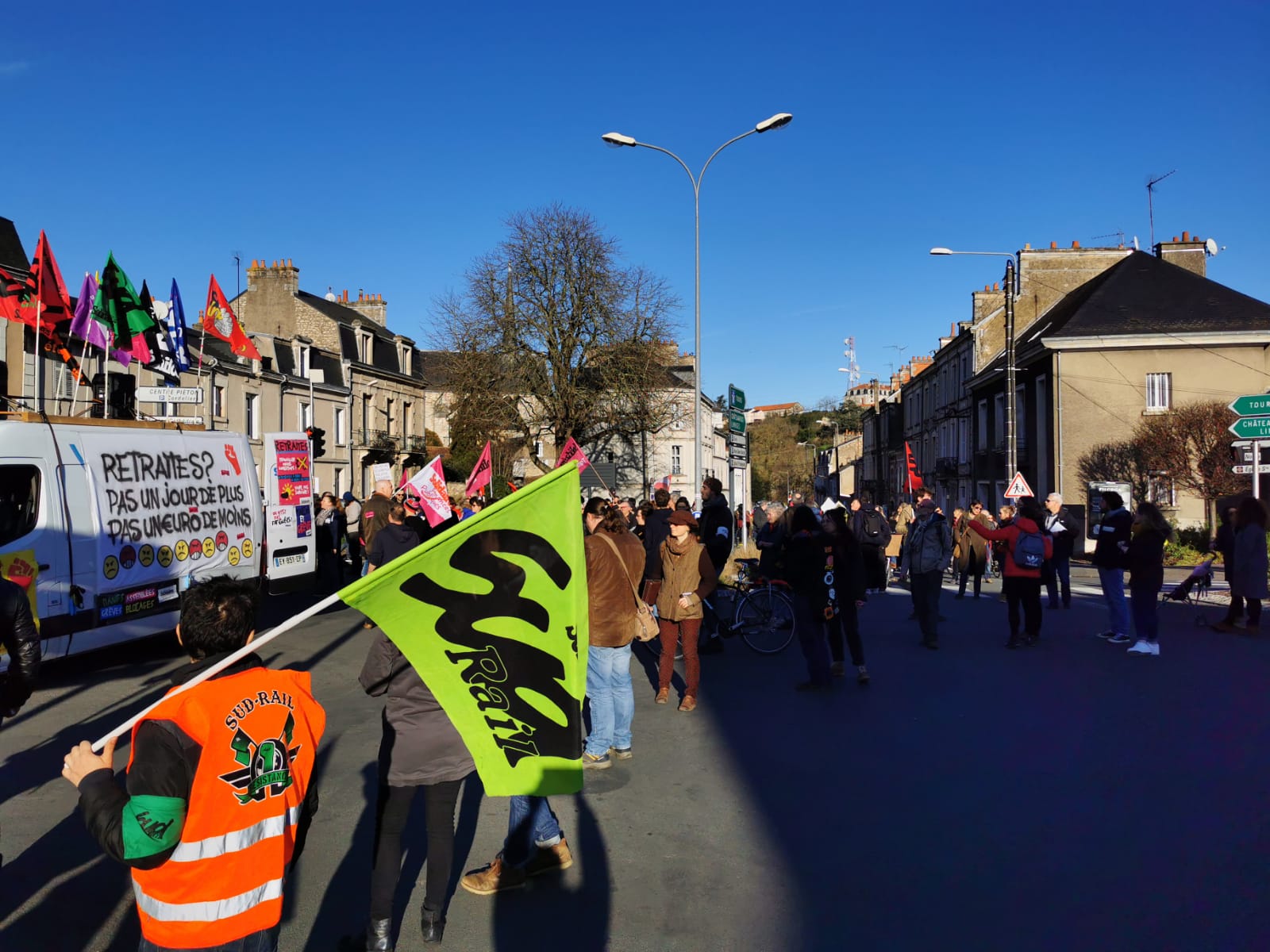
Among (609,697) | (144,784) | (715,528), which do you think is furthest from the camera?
(715,528)

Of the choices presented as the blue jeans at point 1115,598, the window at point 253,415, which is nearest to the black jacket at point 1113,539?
the blue jeans at point 1115,598

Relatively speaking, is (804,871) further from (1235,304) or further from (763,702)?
(1235,304)

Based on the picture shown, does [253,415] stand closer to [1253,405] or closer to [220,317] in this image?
[220,317]

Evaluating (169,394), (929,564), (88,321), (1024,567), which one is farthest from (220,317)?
(1024,567)

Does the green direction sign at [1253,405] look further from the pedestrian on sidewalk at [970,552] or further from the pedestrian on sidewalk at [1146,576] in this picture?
the pedestrian on sidewalk at [970,552]

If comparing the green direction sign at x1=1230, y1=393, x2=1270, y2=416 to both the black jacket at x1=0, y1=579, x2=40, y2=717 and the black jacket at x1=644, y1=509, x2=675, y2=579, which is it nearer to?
the black jacket at x1=644, y1=509, x2=675, y2=579

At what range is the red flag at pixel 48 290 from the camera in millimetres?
14305

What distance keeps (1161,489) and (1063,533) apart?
19152mm

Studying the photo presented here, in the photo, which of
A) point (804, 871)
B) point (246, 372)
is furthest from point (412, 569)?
point (246, 372)

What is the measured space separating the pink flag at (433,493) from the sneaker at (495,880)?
30.3 ft

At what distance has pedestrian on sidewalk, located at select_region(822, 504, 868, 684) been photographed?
9391 mm

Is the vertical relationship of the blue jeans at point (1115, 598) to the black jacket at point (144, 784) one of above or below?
below

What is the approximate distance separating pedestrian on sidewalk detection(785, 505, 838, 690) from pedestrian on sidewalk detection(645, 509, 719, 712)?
1123mm

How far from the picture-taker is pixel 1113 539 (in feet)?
37.4
